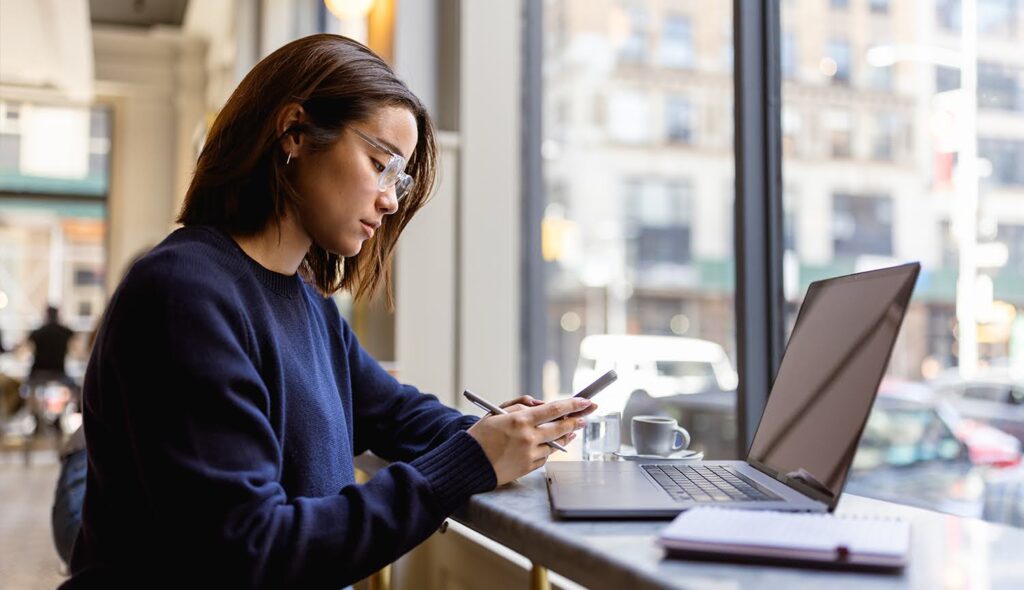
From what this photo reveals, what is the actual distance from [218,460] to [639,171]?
15.0 meters

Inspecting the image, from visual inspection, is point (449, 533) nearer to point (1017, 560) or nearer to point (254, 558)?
point (254, 558)

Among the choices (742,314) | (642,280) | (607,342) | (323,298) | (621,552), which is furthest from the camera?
(642,280)

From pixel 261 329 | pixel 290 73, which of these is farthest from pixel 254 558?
pixel 290 73

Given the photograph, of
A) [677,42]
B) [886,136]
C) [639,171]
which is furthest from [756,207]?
[639,171]

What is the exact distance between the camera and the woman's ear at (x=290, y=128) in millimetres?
1025

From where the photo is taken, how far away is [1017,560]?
779mm

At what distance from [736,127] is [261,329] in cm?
120

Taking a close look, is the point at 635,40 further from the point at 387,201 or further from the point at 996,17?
the point at 387,201

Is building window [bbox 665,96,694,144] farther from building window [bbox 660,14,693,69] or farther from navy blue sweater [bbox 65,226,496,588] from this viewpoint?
navy blue sweater [bbox 65,226,496,588]

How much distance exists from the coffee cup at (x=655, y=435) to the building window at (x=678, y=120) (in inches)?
558

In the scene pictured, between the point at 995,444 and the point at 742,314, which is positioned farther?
the point at 995,444

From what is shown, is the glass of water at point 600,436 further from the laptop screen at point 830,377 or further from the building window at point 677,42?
the building window at point 677,42

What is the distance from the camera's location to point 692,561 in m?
0.73

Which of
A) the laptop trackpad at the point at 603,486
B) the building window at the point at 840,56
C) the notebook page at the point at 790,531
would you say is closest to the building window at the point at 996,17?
the laptop trackpad at the point at 603,486
